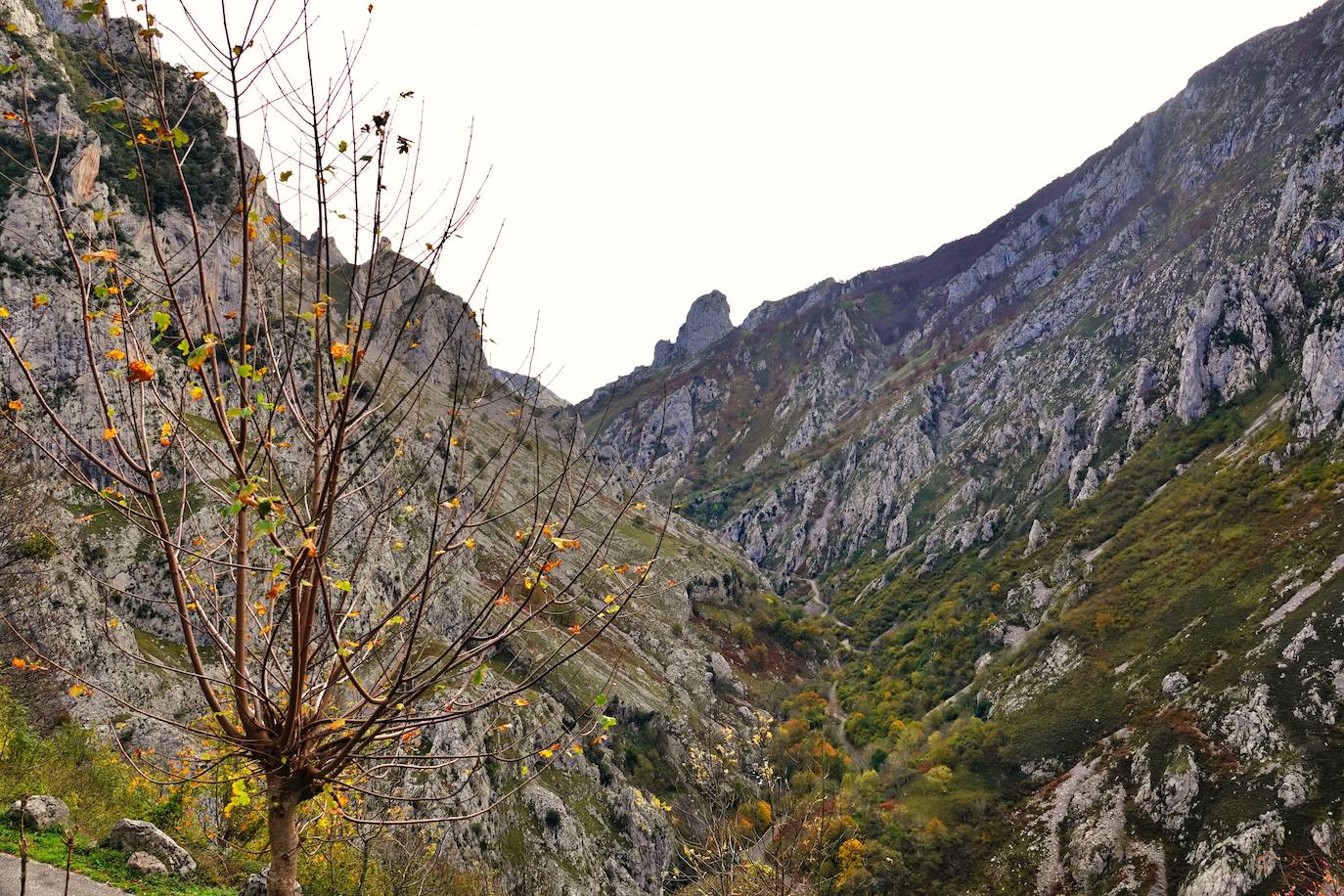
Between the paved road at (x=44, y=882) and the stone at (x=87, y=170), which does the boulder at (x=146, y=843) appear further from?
the stone at (x=87, y=170)

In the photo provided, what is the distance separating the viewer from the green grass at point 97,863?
11.5 metres

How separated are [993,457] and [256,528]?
16501 centimetres

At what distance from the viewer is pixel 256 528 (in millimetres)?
3504

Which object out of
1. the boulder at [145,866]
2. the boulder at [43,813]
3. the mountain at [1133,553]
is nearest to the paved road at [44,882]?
the boulder at [145,866]

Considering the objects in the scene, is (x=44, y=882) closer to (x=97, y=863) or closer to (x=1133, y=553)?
(x=97, y=863)

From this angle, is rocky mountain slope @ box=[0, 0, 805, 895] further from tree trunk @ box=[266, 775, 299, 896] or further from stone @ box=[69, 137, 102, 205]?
tree trunk @ box=[266, 775, 299, 896]

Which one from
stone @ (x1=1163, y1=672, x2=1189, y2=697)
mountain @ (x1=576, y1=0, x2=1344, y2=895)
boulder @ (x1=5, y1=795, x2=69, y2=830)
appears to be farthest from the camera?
stone @ (x1=1163, y1=672, x2=1189, y2=697)

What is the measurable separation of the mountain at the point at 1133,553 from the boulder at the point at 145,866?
41.1ft

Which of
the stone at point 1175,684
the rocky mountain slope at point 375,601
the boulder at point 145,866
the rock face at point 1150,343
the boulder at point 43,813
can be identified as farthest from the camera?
the rock face at point 1150,343

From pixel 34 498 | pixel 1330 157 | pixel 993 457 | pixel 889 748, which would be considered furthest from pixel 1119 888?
pixel 1330 157

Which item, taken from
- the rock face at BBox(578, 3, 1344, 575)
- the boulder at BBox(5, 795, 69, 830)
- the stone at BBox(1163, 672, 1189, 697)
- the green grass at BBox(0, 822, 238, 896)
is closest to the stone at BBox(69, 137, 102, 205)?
the boulder at BBox(5, 795, 69, 830)

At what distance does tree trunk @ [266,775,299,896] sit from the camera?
464 cm

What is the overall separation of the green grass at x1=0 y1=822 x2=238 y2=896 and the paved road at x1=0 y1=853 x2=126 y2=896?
0.42 ft

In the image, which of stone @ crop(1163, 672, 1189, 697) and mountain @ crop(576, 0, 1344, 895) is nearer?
mountain @ crop(576, 0, 1344, 895)
